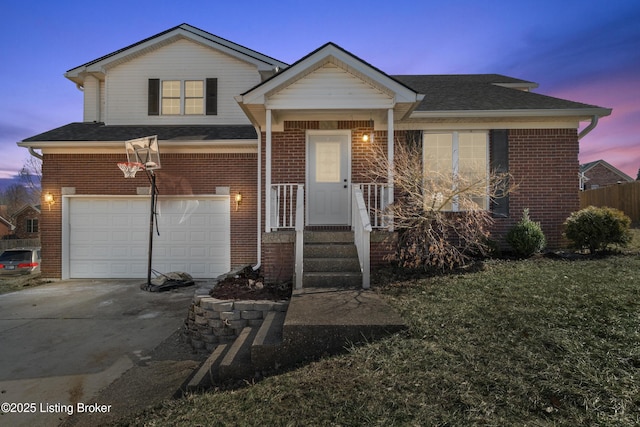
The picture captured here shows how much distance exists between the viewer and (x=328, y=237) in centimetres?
580

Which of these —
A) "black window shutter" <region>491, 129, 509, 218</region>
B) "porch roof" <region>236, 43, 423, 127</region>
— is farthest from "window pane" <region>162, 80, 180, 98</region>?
"black window shutter" <region>491, 129, 509, 218</region>

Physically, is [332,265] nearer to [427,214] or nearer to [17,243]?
[427,214]

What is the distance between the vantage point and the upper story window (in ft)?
32.1

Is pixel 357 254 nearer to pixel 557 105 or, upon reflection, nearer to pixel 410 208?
pixel 410 208

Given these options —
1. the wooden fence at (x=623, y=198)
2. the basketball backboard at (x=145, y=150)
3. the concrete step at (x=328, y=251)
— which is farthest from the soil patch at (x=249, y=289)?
the wooden fence at (x=623, y=198)

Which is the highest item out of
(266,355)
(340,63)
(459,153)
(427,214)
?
(340,63)

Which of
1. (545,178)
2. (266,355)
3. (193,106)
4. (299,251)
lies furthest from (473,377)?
(193,106)

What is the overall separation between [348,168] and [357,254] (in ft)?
8.47

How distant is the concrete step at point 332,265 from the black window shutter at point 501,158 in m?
4.14

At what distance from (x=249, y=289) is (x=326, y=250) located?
143 centimetres

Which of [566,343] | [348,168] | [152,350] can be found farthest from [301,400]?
[348,168]

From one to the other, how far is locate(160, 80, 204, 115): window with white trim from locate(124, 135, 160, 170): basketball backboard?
2310mm

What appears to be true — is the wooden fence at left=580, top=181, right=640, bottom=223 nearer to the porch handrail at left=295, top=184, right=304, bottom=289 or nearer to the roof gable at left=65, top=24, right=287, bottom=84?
the roof gable at left=65, top=24, right=287, bottom=84

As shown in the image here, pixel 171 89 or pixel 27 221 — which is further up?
pixel 171 89
